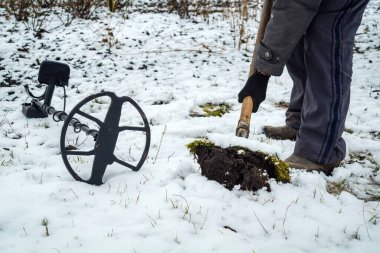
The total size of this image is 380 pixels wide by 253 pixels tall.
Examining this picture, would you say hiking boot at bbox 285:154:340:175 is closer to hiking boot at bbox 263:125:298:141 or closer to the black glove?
the black glove

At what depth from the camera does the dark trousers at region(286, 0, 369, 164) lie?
1.92 metres

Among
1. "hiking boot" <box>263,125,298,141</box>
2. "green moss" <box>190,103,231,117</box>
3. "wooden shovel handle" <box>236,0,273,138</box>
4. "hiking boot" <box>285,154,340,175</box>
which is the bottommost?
"green moss" <box>190,103,231,117</box>

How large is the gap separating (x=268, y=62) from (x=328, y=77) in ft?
1.29

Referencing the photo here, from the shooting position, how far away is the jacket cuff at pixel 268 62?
207 cm

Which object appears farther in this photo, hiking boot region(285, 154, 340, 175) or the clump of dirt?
hiking boot region(285, 154, 340, 175)

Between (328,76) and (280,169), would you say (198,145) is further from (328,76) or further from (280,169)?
(328,76)

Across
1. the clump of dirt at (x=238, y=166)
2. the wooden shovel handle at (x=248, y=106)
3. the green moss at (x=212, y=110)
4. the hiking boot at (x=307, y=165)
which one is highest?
the wooden shovel handle at (x=248, y=106)

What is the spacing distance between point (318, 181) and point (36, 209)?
1.75m

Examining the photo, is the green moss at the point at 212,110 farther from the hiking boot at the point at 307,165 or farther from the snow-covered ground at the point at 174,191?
the hiking boot at the point at 307,165

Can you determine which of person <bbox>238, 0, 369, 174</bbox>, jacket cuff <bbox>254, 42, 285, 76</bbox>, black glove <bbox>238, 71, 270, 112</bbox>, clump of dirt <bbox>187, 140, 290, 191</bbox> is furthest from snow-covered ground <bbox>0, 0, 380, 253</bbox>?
jacket cuff <bbox>254, 42, 285, 76</bbox>

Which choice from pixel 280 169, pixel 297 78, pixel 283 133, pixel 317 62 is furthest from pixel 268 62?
pixel 283 133

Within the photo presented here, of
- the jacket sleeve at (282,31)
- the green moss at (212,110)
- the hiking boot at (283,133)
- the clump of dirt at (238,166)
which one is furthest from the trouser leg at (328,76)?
the green moss at (212,110)

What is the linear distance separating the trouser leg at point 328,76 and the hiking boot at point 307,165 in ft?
0.14

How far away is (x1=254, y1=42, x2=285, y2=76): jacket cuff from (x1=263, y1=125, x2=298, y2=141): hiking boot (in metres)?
0.87
